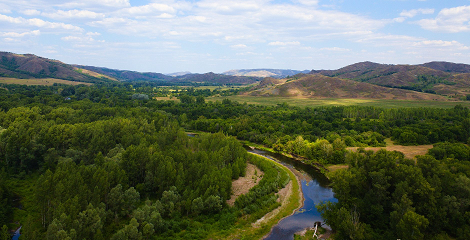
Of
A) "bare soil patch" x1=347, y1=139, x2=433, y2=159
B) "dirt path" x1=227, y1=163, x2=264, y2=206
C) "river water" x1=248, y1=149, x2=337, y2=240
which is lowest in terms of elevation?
"river water" x1=248, y1=149, x2=337, y2=240

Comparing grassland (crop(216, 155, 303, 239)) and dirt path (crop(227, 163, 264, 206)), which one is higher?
dirt path (crop(227, 163, 264, 206))

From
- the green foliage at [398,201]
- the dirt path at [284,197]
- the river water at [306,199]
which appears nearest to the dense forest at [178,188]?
the green foliage at [398,201]

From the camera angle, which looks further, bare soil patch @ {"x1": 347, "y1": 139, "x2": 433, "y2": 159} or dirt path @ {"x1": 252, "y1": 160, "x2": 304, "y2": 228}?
bare soil patch @ {"x1": 347, "y1": 139, "x2": 433, "y2": 159}

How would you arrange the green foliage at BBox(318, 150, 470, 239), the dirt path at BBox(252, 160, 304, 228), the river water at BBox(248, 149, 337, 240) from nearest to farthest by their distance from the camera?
1. the green foliage at BBox(318, 150, 470, 239)
2. the river water at BBox(248, 149, 337, 240)
3. the dirt path at BBox(252, 160, 304, 228)

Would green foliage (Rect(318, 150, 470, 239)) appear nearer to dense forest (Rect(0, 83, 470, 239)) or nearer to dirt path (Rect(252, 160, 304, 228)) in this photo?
dense forest (Rect(0, 83, 470, 239))

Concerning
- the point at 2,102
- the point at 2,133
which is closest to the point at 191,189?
the point at 2,133

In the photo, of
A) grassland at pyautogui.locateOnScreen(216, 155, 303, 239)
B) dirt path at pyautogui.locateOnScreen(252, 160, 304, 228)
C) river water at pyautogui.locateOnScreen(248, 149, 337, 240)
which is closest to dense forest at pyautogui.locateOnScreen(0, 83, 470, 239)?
dirt path at pyautogui.locateOnScreen(252, 160, 304, 228)

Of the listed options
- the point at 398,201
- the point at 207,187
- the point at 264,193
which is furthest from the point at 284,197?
the point at 398,201

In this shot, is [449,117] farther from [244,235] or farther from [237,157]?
[244,235]
